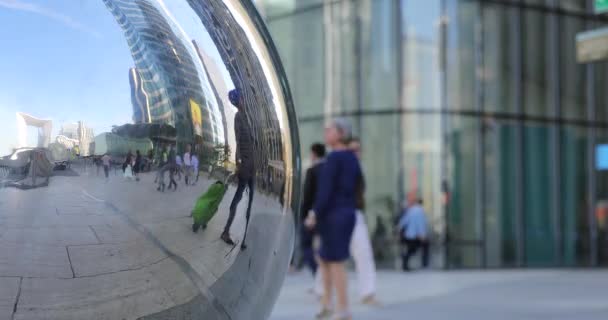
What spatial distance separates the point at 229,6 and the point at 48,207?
83 centimetres

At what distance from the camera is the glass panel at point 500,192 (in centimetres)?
1712

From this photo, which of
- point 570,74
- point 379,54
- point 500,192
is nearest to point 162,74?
point 379,54

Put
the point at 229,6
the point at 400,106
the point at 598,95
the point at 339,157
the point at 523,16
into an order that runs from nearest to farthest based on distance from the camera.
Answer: the point at 229,6
the point at 339,157
the point at 400,106
the point at 523,16
the point at 598,95

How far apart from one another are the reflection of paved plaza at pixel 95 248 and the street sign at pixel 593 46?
6.03 meters

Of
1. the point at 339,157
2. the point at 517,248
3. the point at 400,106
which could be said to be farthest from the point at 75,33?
the point at 517,248

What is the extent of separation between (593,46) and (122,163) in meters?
6.27

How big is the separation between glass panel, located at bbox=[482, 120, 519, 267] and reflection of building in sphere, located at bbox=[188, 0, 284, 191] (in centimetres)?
1520

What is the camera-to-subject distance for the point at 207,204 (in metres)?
2.06

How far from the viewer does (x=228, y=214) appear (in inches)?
83.8

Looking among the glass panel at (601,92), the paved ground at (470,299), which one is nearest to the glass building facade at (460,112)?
the glass panel at (601,92)

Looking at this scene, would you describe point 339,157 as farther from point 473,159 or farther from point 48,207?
point 473,159

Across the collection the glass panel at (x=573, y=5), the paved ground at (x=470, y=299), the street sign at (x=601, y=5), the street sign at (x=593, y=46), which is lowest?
the paved ground at (x=470, y=299)

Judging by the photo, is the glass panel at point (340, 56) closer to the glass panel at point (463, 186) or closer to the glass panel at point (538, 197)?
the glass panel at point (463, 186)

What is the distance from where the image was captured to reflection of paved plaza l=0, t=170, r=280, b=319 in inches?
72.6
